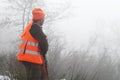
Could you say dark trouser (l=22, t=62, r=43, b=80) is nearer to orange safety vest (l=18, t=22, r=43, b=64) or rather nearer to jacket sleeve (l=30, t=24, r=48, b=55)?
orange safety vest (l=18, t=22, r=43, b=64)

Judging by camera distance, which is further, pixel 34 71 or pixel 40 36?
pixel 34 71

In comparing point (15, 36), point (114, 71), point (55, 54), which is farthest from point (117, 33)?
point (55, 54)

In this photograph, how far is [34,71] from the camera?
7.38m

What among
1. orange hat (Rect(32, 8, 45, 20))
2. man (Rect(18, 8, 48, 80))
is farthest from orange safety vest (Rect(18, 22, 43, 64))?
orange hat (Rect(32, 8, 45, 20))

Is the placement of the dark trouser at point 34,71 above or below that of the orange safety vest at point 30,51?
below

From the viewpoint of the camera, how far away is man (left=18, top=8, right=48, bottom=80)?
7.21 metres

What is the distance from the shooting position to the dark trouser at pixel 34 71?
7.35m

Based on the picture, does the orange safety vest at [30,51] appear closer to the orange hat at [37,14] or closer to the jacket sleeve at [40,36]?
the jacket sleeve at [40,36]

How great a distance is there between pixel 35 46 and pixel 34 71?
448 millimetres

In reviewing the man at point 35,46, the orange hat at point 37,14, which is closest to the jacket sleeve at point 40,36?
the man at point 35,46

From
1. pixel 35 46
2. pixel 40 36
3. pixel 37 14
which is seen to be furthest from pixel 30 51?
pixel 37 14

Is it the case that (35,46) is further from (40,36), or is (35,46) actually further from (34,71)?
(34,71)


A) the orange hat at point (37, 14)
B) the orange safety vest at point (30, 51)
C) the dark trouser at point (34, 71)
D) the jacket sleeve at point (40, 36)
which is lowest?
the dark trouser at point (34, 71)

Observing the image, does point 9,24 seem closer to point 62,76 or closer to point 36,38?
point 62,76
